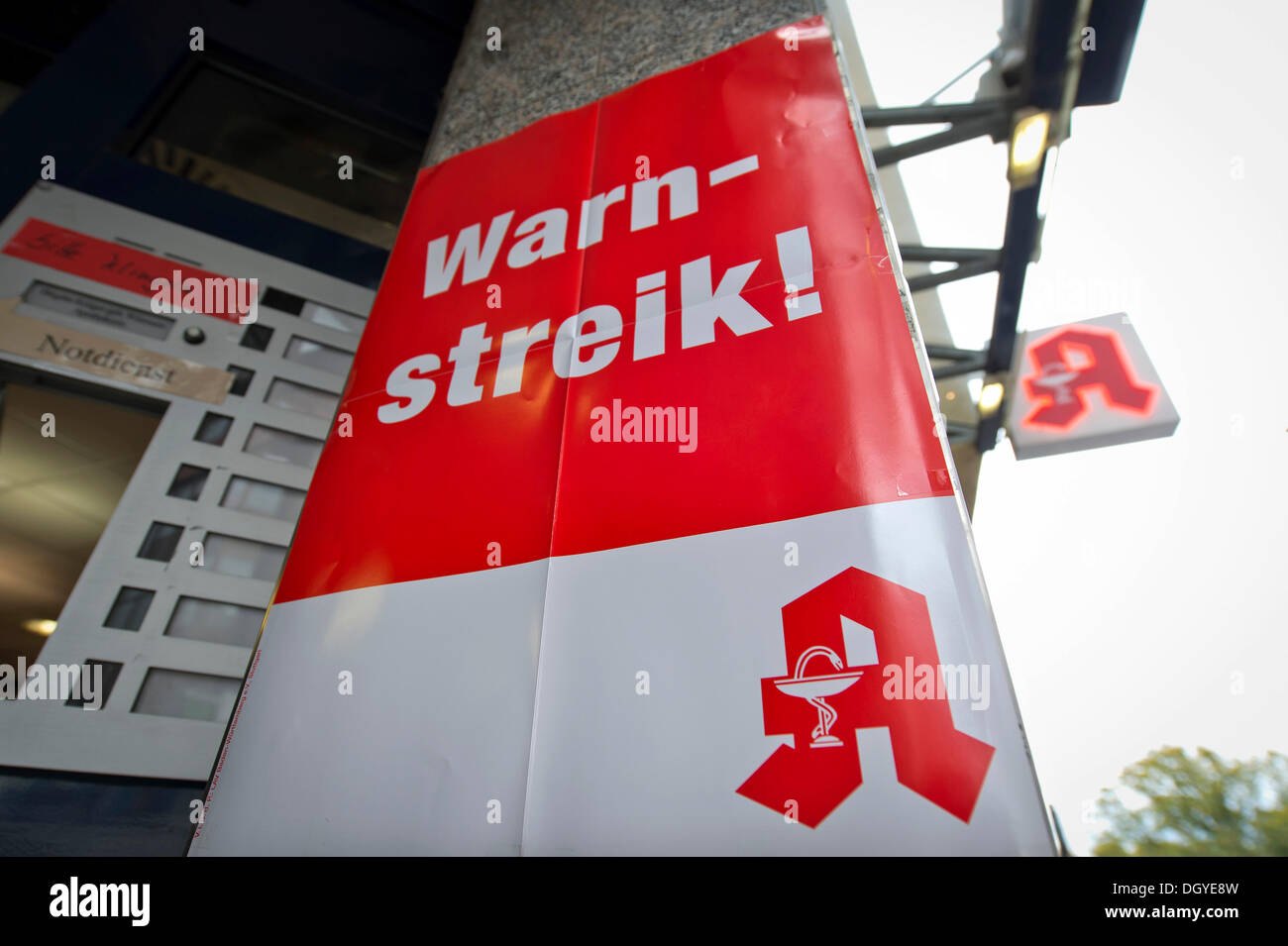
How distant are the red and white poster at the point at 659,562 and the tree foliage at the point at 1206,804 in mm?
1058

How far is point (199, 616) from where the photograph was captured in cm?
216

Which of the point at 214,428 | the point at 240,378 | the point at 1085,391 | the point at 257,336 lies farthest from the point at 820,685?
the point at 1085,391

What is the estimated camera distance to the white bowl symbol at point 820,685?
99 cm

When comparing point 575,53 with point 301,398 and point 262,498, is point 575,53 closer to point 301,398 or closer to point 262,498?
point 301,398

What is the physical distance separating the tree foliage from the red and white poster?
106 cm

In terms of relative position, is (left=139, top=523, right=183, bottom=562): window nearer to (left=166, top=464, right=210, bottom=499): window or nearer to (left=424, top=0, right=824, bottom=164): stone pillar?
(left=166, top=464, right=210, bottom=499): window

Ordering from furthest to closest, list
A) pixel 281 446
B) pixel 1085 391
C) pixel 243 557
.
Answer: pixel 1085 391 → pixel 281 446 → pixel 243 557

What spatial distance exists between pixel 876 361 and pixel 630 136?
127 cm

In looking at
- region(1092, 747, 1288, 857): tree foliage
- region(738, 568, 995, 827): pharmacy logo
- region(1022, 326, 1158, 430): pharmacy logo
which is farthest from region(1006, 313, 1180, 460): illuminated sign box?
region(738, 568, 995, 827): pharmacy logo

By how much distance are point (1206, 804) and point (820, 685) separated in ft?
5.61

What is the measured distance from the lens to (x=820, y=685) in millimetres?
1022

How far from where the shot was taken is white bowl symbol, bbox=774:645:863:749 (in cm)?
99
